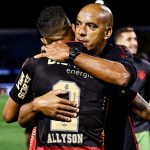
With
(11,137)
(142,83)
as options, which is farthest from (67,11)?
(142,83)

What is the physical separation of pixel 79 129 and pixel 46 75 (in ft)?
1.26

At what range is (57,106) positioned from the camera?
319 centimetres

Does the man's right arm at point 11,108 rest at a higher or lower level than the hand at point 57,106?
lower

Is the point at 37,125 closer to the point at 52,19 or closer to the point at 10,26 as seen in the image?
the point at 52,19

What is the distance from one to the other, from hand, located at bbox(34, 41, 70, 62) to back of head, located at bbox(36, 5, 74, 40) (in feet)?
0.50

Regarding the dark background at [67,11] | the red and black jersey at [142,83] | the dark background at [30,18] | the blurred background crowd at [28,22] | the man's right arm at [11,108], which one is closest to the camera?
the man's right arm at [11,108]

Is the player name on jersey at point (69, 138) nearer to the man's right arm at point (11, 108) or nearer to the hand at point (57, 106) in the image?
the hand at point (57, 106)

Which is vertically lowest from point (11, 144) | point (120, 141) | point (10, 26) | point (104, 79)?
point (10, 26)

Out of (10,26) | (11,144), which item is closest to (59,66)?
(11,144)

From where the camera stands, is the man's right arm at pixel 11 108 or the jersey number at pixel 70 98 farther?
the man's right arm at pixel 11 108

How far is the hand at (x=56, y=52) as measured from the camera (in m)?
3.16

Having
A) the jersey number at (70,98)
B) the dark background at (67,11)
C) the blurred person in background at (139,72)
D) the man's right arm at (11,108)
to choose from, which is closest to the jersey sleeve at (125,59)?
the jersey number at (70,98)

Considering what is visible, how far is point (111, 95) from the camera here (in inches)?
132

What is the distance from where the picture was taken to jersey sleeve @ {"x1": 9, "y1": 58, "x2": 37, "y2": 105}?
3.21m
